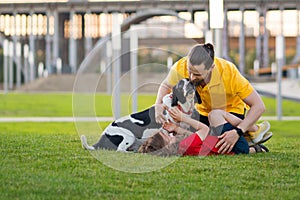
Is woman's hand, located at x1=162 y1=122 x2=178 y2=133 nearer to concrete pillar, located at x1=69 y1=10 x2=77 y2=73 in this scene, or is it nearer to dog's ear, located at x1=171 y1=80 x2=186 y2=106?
dog's ear, located at x1=171 y1=80 x2=186 y2=106

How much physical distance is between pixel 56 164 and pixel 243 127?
6.03 ft

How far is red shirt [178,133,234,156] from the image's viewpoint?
7625 millimetres

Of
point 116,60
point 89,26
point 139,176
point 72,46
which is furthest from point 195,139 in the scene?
point 89,26

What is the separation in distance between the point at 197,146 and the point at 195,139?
0.45ft

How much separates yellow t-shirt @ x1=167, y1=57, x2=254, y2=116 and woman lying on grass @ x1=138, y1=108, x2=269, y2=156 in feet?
0.45

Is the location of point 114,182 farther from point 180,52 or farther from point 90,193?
point 180,52

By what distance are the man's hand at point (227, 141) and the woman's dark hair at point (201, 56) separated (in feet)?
2.51

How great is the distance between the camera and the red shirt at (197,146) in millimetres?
7625

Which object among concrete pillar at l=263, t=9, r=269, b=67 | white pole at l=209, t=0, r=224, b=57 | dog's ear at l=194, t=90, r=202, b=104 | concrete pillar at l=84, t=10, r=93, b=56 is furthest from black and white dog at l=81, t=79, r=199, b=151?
concrete pillar at l=263, t=9, r=269, b=67

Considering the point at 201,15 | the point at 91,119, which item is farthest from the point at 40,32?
the point at 91,119

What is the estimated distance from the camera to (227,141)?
7727 mm

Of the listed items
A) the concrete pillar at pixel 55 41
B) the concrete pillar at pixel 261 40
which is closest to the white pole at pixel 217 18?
the concrete pillar at pixel 261 40

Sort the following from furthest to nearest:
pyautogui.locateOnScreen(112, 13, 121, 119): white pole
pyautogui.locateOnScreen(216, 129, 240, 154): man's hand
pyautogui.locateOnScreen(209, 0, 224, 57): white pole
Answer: pyautogui.locateOnScreen(112, 13, 121, 119): white pole → pyautogui.locateOnScreen(209, 0, 224, 57): white pole → pyautogui.locateOnScreen(216, 129, 240, 154): man's hand

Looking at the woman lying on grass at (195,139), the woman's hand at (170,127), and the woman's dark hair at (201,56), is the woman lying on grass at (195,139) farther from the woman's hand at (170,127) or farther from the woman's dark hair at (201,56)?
the woman's dark hair at (201,56)
